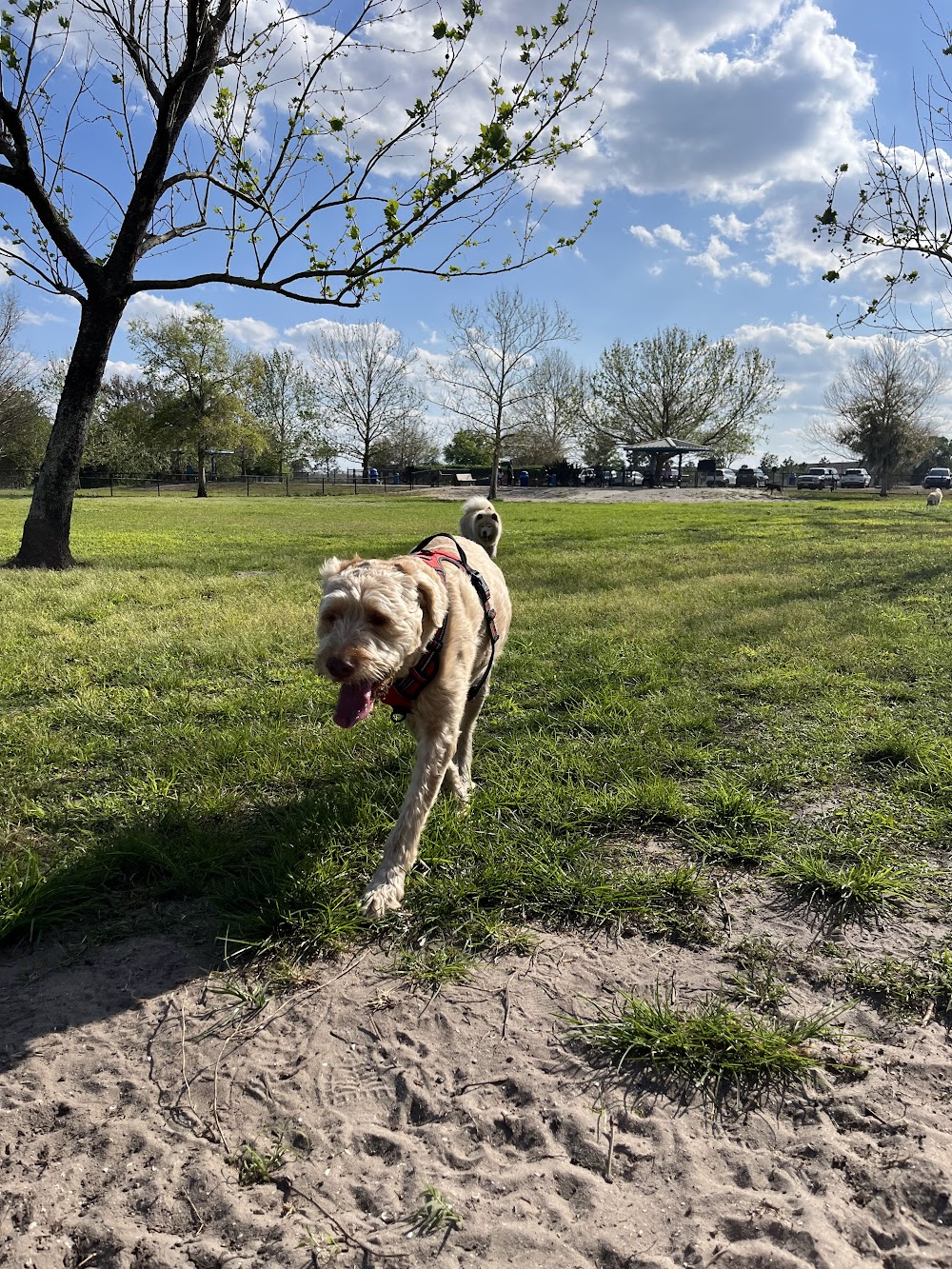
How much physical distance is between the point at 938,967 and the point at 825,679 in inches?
138

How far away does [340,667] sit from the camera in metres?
2.78

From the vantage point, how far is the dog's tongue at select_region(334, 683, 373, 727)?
281 centimetres

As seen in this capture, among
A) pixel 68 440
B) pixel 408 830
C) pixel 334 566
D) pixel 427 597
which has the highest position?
pixel 68 440

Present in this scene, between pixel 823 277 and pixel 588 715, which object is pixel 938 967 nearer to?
pixel 588 715

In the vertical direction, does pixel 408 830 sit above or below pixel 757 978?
above

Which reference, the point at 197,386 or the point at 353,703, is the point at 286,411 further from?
the point at 353,703

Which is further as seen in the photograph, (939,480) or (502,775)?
(939,480)

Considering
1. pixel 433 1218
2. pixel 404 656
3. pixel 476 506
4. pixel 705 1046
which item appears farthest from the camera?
pixel 476 506

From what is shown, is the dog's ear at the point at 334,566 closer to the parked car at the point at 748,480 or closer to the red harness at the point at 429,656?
the red harness at the point at 429,656

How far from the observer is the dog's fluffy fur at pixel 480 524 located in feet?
17.3

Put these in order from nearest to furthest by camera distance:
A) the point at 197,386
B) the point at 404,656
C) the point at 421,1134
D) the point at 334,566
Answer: the point at 421,1134, the point at 404,656, the point at 334,566, the point at 197,386

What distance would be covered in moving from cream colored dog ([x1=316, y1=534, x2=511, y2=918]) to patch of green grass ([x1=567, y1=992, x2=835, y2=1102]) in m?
0.99

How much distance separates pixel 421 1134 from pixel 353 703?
4.92ft

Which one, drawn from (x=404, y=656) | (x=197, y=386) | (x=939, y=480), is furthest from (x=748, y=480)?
(x=404, y=656)
